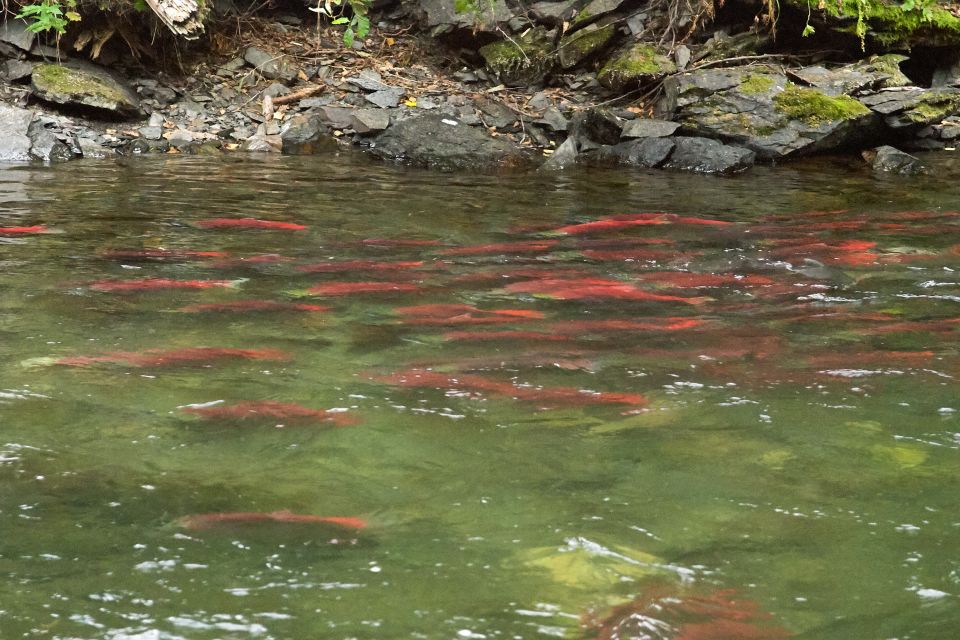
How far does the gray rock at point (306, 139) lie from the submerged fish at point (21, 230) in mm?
4786

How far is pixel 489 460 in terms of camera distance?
2.63 metres

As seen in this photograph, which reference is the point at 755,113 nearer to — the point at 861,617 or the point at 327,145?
the point at 327,145

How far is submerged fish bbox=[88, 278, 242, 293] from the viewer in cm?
459

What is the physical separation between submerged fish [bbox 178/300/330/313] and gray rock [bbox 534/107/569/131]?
25.0 ft

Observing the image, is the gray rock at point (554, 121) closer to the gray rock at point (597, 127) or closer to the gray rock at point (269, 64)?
the gray rock at point (597, 127)

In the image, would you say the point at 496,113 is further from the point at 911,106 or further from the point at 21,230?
the point at 21,230

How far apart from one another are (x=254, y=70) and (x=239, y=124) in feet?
4.16

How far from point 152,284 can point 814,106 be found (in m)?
8.25

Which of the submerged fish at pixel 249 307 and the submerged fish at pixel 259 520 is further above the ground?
the submerged fish at pixel 259 520

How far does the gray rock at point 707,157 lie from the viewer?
9773 mm

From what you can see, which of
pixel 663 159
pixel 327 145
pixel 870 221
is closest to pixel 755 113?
pixel 663 159

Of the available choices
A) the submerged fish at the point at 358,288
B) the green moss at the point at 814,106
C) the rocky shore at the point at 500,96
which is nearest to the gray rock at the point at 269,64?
the rocky shore at the point at 500,96

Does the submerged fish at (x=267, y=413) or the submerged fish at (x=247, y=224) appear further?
the submerged fish at (x=247, y=224)

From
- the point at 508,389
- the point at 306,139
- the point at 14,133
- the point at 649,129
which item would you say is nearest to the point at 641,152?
the point at 649,129
